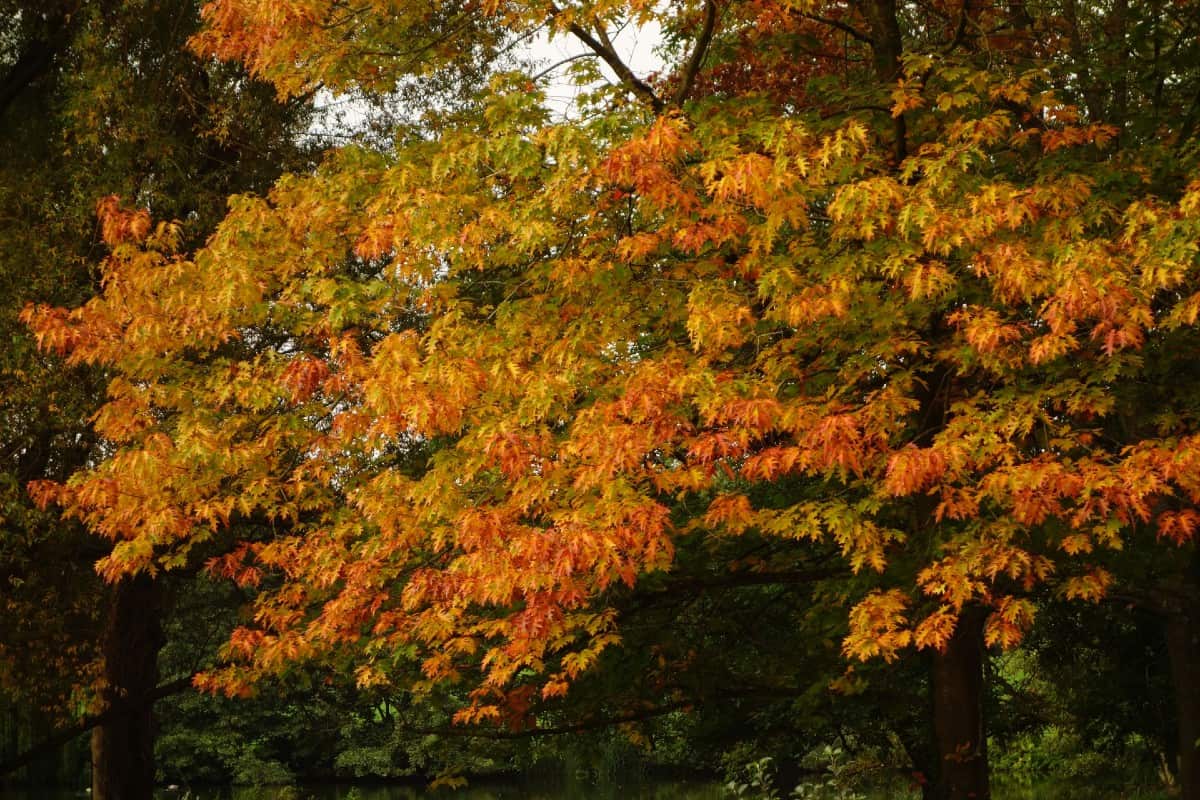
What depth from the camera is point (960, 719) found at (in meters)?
10.6

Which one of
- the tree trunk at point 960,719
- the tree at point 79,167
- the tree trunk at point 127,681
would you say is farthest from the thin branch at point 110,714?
the tree trunk at point 960,719

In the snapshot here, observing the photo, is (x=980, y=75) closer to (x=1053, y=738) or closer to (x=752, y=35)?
(x=752, y=35)

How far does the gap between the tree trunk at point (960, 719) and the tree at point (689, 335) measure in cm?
3

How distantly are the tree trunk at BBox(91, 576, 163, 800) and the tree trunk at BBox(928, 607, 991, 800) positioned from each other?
10.7 meters

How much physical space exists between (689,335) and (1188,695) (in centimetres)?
713

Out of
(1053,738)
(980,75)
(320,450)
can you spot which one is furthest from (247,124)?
(1053,738)

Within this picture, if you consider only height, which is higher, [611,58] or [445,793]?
[611,58]

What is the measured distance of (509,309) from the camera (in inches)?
343

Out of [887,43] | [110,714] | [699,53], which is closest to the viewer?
[699,53]

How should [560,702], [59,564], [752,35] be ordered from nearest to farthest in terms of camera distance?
[752,35] < [560,702] < [59,564]

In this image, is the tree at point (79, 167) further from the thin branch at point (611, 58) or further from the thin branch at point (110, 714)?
the thin branch at point (611, 58)

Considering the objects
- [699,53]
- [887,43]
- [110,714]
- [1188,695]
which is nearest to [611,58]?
[699,53]

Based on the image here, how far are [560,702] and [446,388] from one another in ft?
20.4

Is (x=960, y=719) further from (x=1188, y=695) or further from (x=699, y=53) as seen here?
(x=699, y=53)
